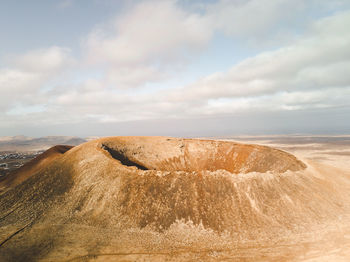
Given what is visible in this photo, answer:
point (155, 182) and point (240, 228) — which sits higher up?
point (155, 182)

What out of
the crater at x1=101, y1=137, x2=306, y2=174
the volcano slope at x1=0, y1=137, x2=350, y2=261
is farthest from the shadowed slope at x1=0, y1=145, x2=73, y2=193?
the crater at x1=101, y1=137, x2=306, y2=174

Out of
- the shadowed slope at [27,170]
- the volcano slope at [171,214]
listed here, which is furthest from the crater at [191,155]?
the shadowed slope at [27,170]

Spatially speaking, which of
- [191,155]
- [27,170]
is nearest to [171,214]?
[191,155]

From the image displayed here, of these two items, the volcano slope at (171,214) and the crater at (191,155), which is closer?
the volcano slope at (171,214)

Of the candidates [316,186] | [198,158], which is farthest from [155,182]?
[316,186]

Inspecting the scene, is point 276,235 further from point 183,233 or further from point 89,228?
point 89,228

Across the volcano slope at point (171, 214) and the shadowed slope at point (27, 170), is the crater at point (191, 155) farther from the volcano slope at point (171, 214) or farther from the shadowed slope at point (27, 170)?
the shadowed slope at point (27, 170)

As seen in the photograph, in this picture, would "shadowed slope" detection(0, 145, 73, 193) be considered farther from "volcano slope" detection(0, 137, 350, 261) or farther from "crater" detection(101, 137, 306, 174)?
"crater" detection(101, 137, 306, 174)
